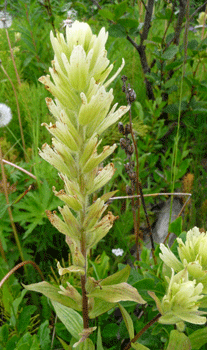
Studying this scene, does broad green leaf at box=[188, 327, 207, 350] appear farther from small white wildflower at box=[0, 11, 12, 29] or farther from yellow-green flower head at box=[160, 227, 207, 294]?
small white wildflower at box=[0, 11, 12, 29]

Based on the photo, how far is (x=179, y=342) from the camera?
2.70ft

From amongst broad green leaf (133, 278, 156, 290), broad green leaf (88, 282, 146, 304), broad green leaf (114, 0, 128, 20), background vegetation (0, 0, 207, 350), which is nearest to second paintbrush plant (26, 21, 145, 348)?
broad green leaf (88, 282, 146, 304)

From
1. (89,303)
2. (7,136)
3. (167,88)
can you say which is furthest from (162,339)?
(167,88)

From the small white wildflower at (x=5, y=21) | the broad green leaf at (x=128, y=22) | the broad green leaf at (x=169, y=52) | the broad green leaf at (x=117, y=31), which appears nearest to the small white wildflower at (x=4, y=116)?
the small white wildflower at (x=5, y=21)

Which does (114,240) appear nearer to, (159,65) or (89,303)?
(89,303)

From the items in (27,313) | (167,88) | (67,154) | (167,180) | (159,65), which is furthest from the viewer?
(167,88)

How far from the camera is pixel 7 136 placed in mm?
2332

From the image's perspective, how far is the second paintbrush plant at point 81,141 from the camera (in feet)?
2.23

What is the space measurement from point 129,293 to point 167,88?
6.95 ft

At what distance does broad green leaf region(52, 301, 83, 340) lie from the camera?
0.92m

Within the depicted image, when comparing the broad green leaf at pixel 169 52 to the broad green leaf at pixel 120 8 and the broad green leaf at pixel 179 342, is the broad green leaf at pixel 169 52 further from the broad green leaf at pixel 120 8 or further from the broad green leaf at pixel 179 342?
the broad green leaf at pixel 179 342

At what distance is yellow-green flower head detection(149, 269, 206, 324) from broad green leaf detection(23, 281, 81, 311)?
0.87ft

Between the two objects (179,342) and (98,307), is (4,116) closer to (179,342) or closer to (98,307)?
(98,307)

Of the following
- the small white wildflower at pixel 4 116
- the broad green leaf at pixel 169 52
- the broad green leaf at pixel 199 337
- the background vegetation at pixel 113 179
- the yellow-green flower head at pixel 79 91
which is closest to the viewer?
the yellow-green flower head at pixel 79 91
